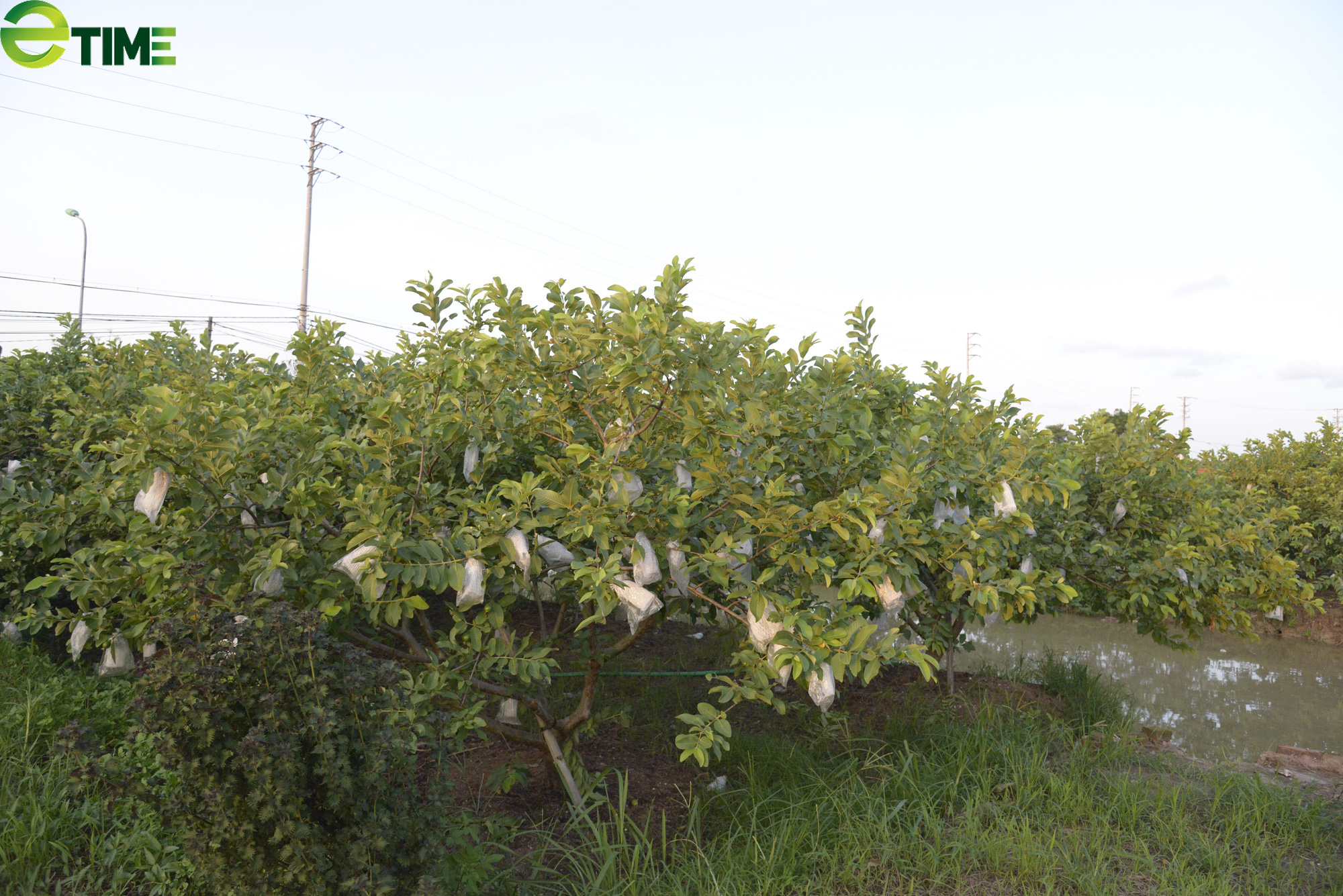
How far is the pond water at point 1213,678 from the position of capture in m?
6.49

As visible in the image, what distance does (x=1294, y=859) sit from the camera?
3475mm

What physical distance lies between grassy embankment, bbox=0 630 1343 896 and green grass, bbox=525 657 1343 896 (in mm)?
10

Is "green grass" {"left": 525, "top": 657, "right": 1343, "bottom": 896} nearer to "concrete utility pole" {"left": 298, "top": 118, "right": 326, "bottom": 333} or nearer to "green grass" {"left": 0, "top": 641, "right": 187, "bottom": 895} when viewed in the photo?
"green grass" {"left": 0, "top": 641, "right": 187, "bottom": 895}

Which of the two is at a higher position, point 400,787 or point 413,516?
point 413,516

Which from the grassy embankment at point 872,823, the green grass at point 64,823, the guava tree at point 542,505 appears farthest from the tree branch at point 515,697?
the green grass at point 64,823

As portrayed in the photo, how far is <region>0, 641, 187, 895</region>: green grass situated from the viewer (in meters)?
2.64

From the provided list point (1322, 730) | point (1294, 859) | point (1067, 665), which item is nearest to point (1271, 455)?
point (1322, 730)

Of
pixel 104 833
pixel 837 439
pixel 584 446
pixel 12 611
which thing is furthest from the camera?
pixel 12 611

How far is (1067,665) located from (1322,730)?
248cm

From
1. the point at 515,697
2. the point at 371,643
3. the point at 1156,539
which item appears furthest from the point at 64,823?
the point at 1156,539

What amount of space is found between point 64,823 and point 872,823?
9.59 ft

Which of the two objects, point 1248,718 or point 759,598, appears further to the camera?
point 1248,718

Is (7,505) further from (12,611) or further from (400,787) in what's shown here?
(400,787)

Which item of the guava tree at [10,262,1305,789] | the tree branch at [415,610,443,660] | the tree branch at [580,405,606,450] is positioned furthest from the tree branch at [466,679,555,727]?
the tree branch at [580,405,606,450]
